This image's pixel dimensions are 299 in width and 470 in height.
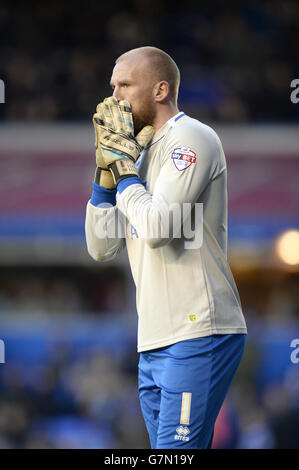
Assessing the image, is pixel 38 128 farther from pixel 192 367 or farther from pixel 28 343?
pixel 192 367

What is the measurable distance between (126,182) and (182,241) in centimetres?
31

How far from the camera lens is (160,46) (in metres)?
12.0

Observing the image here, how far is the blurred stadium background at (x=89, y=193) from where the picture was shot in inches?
390

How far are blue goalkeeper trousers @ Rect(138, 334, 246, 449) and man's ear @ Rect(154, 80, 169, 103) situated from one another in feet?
3.27

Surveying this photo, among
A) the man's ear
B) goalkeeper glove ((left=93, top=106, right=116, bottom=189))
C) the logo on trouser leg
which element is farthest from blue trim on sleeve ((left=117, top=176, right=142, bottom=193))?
the logo on trouser leg

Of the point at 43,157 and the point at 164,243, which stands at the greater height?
the point at 43,157

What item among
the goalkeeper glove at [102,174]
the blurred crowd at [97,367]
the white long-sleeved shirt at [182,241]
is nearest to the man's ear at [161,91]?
the white long-sleeved shirt at [182,241]

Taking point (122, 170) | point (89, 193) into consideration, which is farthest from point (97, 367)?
point (122, 170)

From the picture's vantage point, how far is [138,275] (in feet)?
11.3

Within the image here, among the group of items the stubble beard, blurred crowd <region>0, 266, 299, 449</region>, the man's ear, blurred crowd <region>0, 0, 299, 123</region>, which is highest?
blurred crowd <region>0, 0, 299, 123</region>

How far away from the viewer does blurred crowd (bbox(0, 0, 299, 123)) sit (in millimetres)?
11461

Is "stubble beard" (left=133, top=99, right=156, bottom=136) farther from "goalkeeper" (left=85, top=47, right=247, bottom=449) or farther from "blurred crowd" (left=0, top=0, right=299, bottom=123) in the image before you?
"blurred crowd" (left=0, top=0, right=299, bottom=123)
